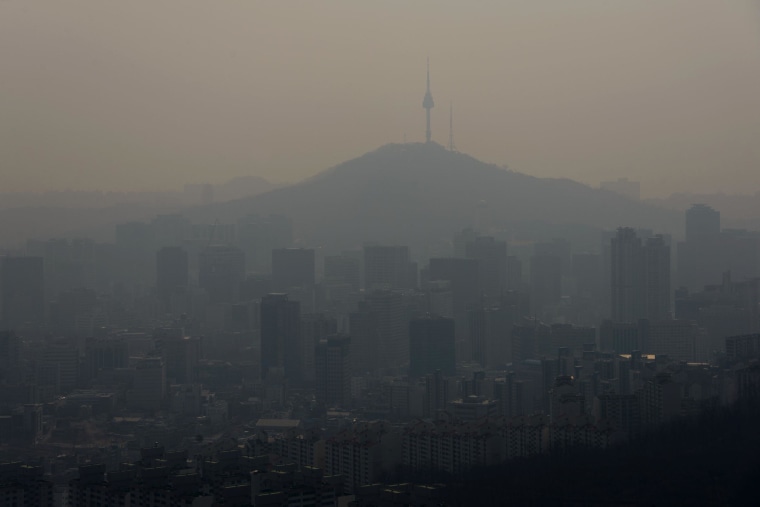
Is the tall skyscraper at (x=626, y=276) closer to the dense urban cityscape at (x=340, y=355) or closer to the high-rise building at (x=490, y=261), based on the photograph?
the dense urban cityscape at (x=340, y=355)

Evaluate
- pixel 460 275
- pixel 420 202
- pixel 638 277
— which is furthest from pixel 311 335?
pixel 420 202

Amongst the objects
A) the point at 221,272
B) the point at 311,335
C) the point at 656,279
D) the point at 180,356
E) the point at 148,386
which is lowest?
the point at 148,386

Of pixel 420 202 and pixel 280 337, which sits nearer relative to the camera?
pixel 280 337

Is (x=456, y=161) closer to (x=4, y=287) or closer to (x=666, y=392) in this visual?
(x=4, y=287)

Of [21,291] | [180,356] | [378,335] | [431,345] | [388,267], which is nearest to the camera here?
[180,356]

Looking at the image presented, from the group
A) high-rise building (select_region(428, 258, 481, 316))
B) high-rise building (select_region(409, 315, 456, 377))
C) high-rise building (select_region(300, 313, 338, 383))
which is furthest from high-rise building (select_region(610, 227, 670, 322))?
high-rise building (select_region(300, 313, 338, 383))

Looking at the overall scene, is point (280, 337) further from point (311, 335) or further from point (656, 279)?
point (656, 279)

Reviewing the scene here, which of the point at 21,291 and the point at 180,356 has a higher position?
the point at 21,291
